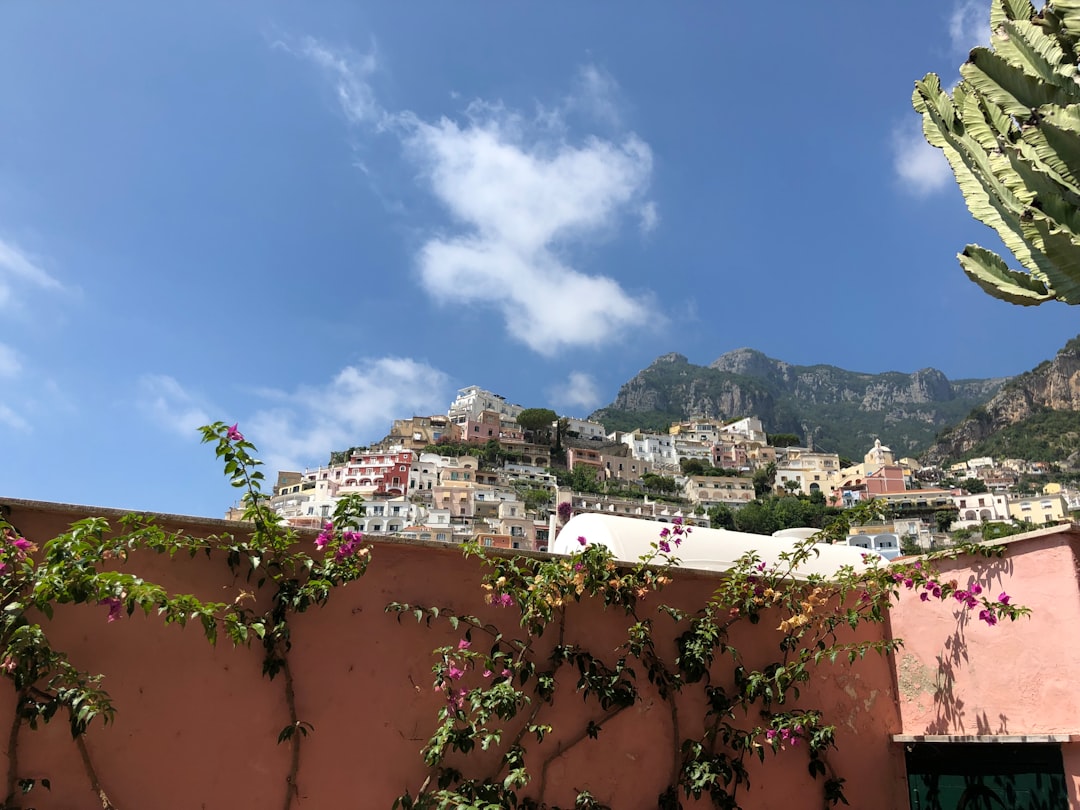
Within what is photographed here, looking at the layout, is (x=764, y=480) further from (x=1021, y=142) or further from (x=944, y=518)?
(x=1021, y=142)

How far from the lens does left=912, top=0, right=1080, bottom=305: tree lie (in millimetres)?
3619

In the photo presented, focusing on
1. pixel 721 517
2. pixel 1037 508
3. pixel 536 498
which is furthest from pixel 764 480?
pixel 536 498

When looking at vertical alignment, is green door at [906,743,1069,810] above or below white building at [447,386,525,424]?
below

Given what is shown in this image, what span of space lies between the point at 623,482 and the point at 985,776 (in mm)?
97546

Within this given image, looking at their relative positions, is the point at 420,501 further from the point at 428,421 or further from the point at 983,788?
the point at 983,788

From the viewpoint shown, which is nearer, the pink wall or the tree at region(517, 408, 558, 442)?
the pink wall

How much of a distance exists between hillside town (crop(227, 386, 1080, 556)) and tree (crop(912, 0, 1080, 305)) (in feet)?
205

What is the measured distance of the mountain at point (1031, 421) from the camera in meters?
106

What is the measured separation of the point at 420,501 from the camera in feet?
254

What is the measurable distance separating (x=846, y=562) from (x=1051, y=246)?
10.8ft

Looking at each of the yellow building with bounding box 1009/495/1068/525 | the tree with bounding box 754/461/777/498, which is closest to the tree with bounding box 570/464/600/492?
the tree with bounding box 754/461/777/498

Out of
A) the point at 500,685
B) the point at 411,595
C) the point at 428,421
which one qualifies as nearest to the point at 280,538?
the point at 411,595

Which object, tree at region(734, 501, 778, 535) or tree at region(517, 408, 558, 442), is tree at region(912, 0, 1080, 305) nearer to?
tree at region(734, 501, 778, 535)

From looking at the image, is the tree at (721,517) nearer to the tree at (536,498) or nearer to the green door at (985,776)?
the tree at (536,498)
